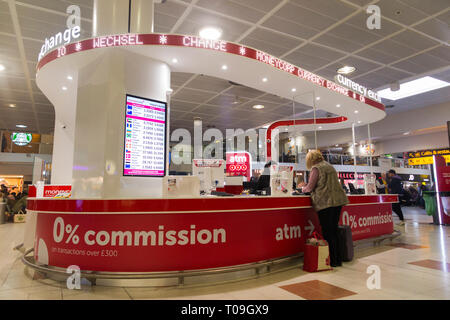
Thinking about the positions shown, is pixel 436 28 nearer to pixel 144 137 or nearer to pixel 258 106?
pixel 258 106

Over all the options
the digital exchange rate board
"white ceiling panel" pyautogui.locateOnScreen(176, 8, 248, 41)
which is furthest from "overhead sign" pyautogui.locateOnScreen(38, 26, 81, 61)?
"white ceiling panel" pyautogui.locateOnScreen(176, 8, 248, 41)

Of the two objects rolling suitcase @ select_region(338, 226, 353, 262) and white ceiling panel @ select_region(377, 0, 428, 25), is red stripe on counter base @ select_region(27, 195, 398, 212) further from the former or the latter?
white ceiling panel @ select_region(377, 0, 428, 25)

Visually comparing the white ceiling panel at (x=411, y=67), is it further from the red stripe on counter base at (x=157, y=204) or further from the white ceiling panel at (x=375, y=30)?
the red stripe on counter base at (x=157, y=204)

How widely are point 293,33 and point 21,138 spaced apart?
1494 cm

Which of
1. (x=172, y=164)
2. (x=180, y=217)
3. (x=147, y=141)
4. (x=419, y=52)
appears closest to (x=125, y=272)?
(x=180, y=217)

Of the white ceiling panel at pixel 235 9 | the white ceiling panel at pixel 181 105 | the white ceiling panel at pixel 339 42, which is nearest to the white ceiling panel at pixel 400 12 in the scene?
the white ceiling panel at pixel 339 42

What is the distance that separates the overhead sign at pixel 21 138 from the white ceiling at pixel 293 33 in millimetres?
6772

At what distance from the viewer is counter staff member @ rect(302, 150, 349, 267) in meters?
3.94

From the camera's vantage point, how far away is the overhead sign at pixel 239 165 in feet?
36.4

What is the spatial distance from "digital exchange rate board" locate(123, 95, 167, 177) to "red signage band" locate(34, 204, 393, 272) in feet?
3.14

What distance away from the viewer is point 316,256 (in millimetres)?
3713

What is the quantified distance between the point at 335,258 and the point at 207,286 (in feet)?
6.10

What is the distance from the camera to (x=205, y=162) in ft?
17.0
